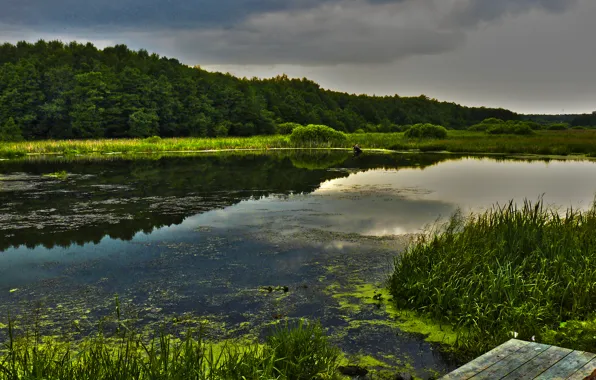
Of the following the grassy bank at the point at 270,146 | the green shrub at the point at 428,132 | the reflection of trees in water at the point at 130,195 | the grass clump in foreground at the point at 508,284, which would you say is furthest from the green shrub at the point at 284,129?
the grass clump in foreground at the point at 508,284

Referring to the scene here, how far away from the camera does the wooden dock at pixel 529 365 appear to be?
4.16 meters

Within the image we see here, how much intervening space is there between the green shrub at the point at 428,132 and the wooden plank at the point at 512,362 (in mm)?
65969

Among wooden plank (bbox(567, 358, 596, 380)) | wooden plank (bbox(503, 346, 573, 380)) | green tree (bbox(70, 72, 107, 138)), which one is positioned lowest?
wooden plank (bbox(503, 346, 573, 380))

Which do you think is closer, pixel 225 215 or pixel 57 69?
pixel 225 215

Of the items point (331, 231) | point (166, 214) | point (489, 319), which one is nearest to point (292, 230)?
point (331, 231)

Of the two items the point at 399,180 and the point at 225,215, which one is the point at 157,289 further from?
the point at 399,180

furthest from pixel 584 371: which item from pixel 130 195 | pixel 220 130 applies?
pixel 220 130

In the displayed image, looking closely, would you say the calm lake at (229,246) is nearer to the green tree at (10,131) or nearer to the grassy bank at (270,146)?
the grassy bank at (270,146)

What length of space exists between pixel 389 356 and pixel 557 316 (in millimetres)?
2516

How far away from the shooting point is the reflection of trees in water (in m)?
12.9

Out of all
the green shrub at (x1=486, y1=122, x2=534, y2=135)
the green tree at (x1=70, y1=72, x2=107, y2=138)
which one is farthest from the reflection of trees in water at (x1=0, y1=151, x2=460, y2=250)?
the green shrub at (x1=486, y1=122, x2=534, y2=135)

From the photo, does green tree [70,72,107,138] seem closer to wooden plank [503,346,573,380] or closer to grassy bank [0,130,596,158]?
grassy bank [0,130,596,158]

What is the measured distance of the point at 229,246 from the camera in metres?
11.2

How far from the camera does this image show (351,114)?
4921 inches
